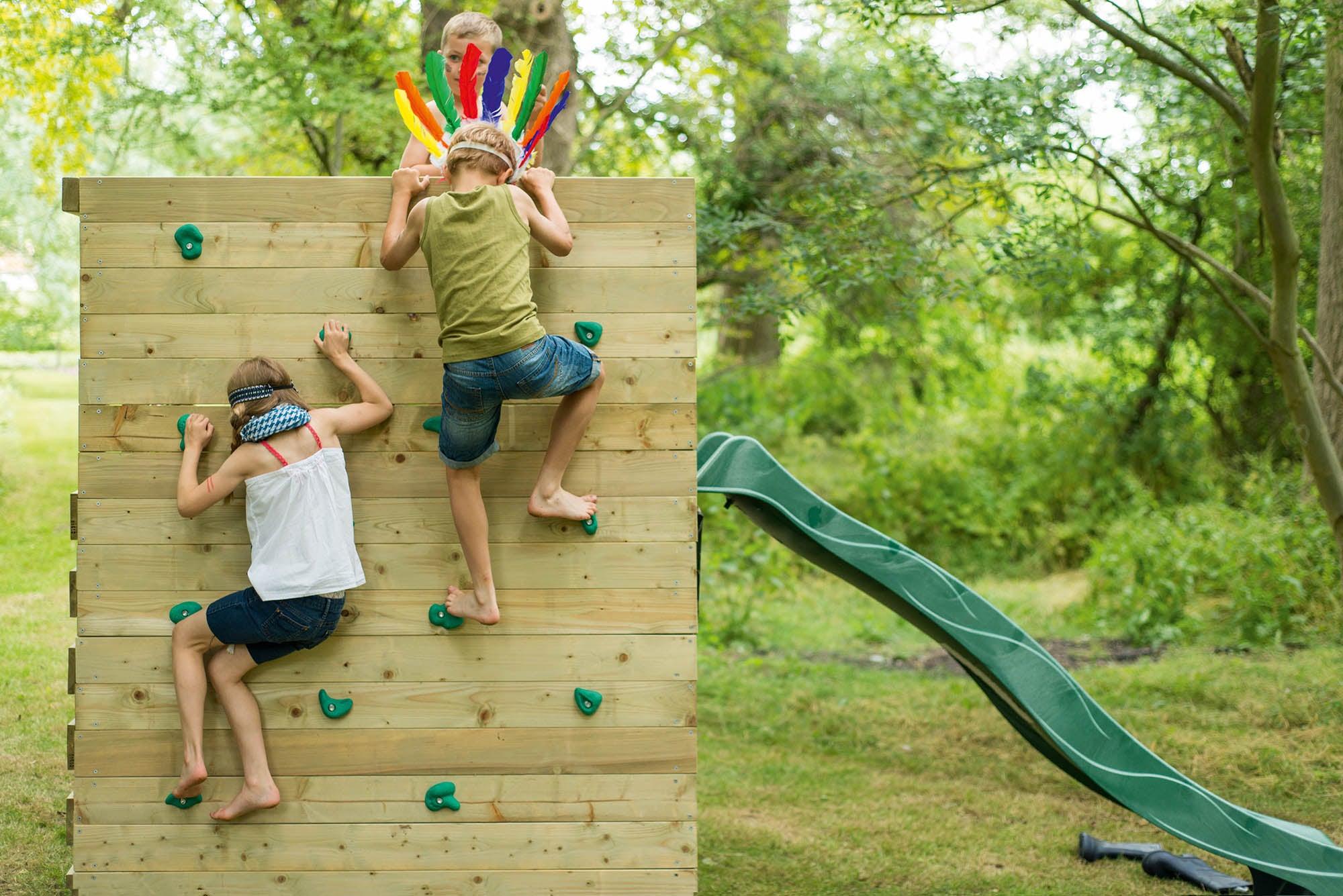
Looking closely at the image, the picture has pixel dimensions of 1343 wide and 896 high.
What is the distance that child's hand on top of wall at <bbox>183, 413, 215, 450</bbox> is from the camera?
10.4 feet

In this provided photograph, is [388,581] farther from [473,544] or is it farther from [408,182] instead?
[408,182]

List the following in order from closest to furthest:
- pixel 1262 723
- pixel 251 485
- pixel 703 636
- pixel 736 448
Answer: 1. pixel 251 485
2. pixel 736 448
3. pixel 1262 723
4. pixel 703 636

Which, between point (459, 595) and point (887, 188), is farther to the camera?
point (887, 188)

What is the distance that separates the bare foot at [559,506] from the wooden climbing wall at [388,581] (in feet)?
0.28

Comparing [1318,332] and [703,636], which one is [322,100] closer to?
[703,636]

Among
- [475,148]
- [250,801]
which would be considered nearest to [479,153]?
[475,148]

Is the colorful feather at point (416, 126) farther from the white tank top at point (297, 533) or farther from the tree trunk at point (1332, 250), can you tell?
the tree trunk at point (1332, 250)


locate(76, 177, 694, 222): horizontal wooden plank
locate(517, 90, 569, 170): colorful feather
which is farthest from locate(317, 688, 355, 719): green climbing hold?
locate(517, 90, 569, 170): colorful feather

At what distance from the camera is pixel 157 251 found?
3240 mm

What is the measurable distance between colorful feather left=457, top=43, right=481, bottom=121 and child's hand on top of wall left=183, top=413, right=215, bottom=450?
1.20 m

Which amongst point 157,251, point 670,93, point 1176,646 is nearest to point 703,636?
point 1176,646

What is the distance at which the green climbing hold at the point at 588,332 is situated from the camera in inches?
128

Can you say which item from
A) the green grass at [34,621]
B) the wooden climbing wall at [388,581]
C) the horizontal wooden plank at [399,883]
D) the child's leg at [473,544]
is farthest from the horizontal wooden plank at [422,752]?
the green grass at [34,621]

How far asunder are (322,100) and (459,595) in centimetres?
504
